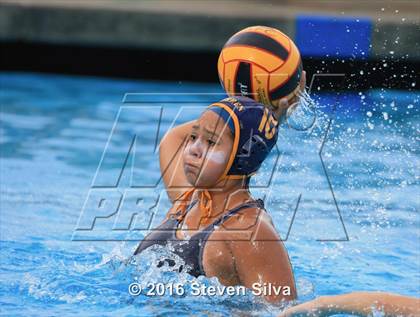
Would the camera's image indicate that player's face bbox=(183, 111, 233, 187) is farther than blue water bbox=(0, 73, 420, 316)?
No

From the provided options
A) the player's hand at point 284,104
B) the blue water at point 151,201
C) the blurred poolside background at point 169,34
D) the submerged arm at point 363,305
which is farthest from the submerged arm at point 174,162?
the blurred poolside background at point 169,34

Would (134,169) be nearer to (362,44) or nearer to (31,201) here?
(31,201)

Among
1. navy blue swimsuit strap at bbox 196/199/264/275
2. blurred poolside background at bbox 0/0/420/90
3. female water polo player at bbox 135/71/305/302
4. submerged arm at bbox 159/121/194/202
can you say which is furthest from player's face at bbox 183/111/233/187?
blurred poolside background at bbox 0/0/420/90

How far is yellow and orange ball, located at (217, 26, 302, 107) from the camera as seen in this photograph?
13.4 ft

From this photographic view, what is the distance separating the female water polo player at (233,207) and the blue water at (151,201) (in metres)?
0.12

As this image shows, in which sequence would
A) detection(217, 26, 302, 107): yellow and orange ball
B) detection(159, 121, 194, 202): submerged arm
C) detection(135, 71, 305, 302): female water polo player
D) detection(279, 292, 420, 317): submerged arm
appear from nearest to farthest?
detection(279, 292, 420, 317): submerged arm
detection(135, 71, 305, 302): female water polo player
detection(217, 26, 302, 107): yellow and orange ball
detection(159, 121, 194, 202): submerged arm

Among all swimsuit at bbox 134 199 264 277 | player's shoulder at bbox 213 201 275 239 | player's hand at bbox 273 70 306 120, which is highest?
player's hand at bbox 273 70 306 120

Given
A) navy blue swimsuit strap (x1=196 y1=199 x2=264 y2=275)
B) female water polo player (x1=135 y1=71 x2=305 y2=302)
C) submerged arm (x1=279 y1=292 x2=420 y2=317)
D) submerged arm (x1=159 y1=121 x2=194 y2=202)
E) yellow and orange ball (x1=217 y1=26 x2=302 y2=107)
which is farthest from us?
submerged arm (x1=159 y1=121 x2=194 y2=202)

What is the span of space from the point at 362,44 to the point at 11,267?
5572 mm

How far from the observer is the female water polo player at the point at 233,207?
3.56 meters

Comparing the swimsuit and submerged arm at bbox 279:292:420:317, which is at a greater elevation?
submerged arm at bbox 279:292:420:317

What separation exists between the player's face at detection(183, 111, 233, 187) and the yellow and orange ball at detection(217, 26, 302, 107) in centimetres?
50

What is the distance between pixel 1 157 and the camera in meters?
6.96

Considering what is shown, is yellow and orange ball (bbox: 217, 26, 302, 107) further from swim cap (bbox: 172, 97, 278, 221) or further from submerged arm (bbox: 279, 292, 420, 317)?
submerged arm (bbox: 279, 292, 420, 317)
